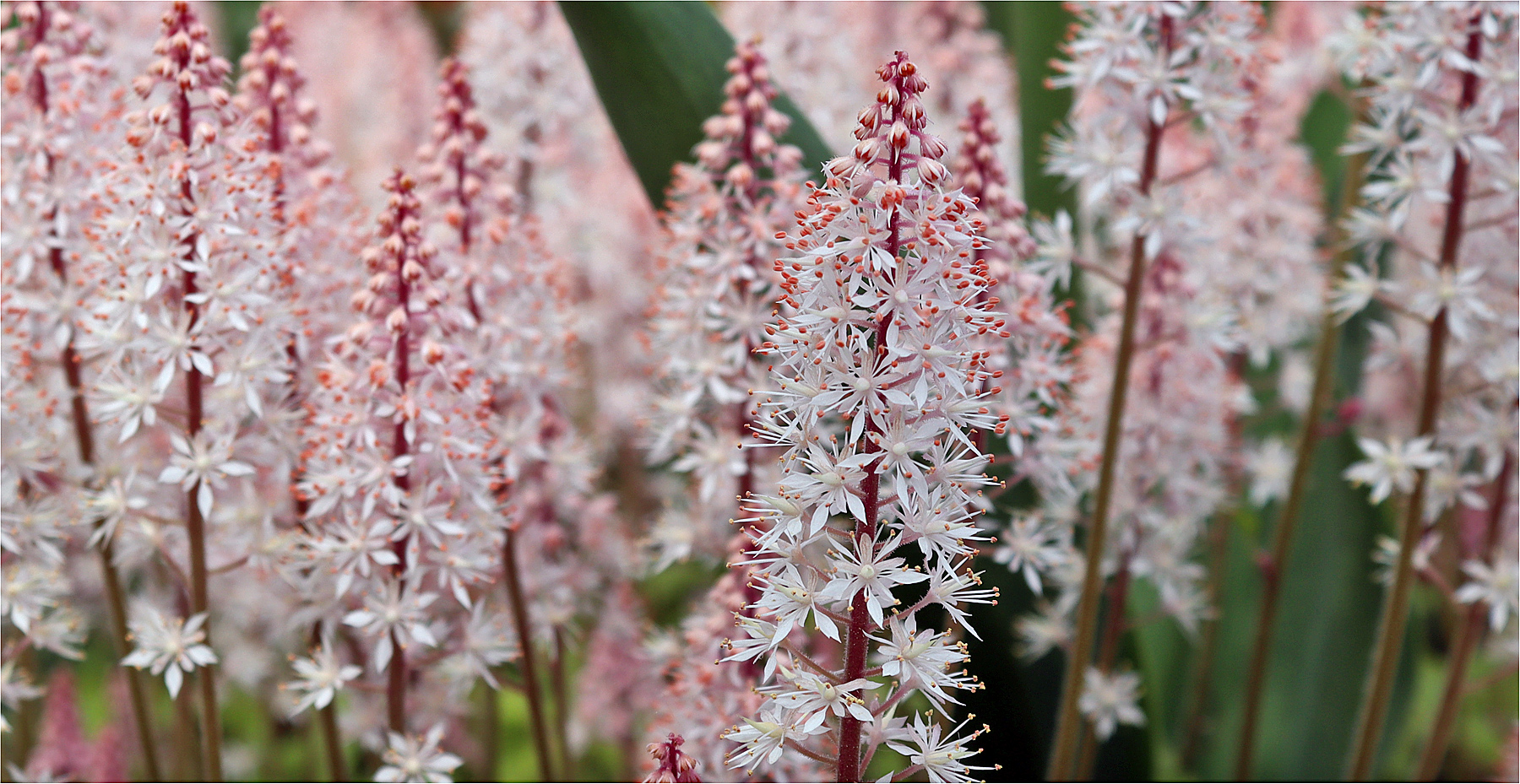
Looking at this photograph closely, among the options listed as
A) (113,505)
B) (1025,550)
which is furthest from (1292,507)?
(113,505)

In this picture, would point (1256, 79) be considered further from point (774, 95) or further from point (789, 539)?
point (789, 539)

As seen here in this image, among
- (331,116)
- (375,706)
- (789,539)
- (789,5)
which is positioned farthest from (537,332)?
(331,116)

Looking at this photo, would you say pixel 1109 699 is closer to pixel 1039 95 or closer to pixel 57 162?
pixel 1039 95

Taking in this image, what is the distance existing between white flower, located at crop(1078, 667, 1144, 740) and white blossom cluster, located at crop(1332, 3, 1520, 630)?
0.50 metres

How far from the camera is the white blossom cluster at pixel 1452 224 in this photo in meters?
1.64

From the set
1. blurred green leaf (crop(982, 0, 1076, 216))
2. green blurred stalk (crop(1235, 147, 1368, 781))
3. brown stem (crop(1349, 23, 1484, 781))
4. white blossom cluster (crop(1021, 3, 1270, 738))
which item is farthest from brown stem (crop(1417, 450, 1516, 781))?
blurred green leaf (crop(982, 0, 1076, 216))

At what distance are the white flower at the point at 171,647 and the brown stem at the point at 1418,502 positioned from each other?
68.1 inches

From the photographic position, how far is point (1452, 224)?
1712 mm

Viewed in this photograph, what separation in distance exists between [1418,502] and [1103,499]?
1.73 ft

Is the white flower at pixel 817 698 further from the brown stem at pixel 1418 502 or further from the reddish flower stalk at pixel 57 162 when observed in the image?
the brown stem at pixel 1418 502

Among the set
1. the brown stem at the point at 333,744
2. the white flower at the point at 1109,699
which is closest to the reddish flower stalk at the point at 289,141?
the brown stem at the point at 333,744

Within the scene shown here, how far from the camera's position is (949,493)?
3.46 ft

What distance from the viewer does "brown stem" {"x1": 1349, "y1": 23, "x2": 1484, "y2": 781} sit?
5.50 ft

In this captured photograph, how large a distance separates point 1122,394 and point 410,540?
1023mm
